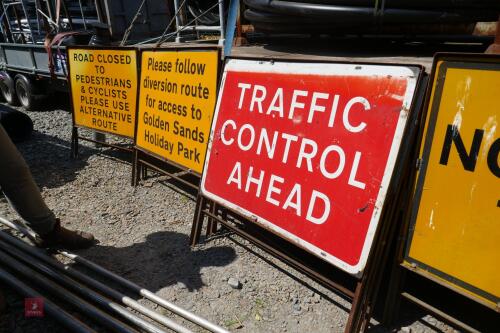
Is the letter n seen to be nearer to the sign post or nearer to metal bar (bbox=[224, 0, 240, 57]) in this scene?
metal bar (bbox=[224, 0, 240, 57])

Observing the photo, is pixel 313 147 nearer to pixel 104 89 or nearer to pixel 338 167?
pixel 338 167

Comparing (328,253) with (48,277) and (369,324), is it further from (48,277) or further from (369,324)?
(48,277)

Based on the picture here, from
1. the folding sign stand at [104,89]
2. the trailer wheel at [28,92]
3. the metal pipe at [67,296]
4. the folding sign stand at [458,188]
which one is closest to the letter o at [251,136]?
the folding sign stand at [458,188]

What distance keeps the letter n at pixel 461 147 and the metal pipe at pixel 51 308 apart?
2233 mm

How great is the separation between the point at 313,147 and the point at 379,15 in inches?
80.6

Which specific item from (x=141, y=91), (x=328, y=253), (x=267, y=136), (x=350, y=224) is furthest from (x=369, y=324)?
(x=141, y=91)

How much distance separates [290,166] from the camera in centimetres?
246

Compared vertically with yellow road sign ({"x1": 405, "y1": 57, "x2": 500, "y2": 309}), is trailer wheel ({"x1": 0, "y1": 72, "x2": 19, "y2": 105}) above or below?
below

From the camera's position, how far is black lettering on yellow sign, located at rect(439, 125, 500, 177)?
1763mm

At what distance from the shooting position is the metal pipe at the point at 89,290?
2242 millimetres

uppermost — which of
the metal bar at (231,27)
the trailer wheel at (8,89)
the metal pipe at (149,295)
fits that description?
the metal bar at (231,27)

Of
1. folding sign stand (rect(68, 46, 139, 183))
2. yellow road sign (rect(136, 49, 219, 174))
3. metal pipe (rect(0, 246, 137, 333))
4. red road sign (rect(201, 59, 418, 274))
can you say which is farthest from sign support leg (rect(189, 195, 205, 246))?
folding sign stand (rect(68, 46, 139, 183))
